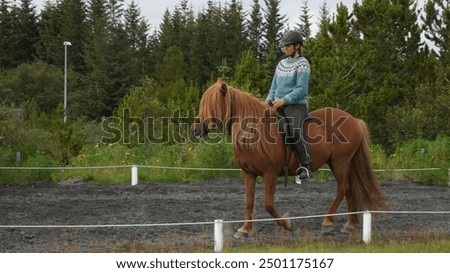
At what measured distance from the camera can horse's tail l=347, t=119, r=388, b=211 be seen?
28.3ft

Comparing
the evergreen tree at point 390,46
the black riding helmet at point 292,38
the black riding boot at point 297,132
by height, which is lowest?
the black riding boot at point 297,132

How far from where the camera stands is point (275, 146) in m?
7.75

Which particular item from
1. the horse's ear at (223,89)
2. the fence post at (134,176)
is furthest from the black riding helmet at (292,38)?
the fence post at (134,176)

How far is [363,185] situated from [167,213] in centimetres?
335

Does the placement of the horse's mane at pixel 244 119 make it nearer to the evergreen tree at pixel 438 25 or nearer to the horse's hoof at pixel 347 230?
the horse's hoof at pixel 347 230

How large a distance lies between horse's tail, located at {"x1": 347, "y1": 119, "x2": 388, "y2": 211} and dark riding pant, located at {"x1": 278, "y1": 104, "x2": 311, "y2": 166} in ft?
3.84

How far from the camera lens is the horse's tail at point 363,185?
8.63 metres

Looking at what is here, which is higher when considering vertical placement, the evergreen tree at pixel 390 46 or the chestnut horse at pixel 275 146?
the evergreen tree at pixel 390 46

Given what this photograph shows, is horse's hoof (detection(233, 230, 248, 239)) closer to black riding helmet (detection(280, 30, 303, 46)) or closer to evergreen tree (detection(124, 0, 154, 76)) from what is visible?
black riding helmet (detection(280, 30, 303, 46))

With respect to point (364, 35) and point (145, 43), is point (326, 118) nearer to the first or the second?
point (364, 35)

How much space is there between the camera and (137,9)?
2297 inches

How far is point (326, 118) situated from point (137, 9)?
2063 inches

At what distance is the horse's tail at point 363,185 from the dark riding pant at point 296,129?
1.17 metres

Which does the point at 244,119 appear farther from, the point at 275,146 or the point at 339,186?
the point at 339,186
